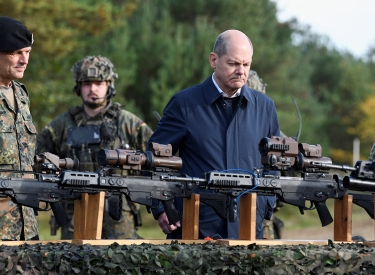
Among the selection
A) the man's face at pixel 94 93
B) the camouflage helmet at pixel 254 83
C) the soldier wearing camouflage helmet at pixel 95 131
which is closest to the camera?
the camouflage helmet at pixel 254 83

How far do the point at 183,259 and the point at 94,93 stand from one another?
5.22m

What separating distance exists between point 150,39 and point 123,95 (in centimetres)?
296

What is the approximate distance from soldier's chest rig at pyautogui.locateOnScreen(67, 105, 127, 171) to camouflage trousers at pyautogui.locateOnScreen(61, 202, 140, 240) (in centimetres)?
54

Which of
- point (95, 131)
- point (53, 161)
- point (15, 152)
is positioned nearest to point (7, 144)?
point (15, 152)

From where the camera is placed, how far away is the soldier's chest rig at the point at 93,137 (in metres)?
10.0

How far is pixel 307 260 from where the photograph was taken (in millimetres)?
5590

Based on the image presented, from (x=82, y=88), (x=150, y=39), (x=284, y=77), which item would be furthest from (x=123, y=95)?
(x=82, y=88)

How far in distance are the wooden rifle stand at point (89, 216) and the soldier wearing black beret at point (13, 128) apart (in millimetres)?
954

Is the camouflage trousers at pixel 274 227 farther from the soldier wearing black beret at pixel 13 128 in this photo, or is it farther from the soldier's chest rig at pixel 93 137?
the soldier wearing black beret at pixel 13 128

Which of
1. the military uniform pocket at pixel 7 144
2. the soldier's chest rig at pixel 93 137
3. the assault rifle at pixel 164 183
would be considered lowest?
the assault rifle at pixel 164 183

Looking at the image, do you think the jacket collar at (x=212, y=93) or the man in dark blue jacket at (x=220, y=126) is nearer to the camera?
the man in dark blue jacket at (x=220, y=126)

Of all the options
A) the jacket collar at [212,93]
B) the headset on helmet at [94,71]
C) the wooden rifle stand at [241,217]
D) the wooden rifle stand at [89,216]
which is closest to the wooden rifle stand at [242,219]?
the wooden rifle stand at [241,217]

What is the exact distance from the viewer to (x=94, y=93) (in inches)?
407

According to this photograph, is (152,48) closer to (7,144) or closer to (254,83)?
(254,83)
